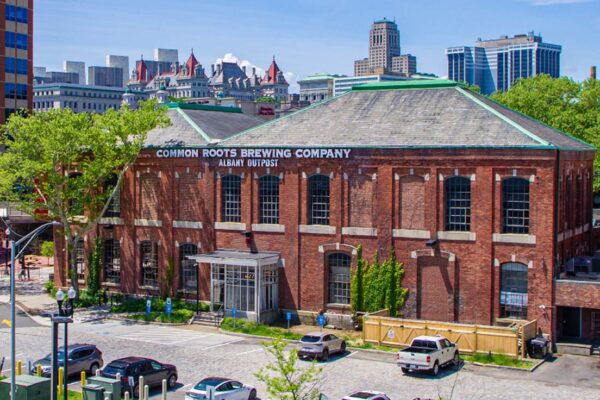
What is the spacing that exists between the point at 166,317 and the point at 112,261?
9136 millimetres

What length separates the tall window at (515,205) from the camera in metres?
45.4

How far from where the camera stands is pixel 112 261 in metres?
59.7

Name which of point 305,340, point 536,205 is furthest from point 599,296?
point 305,340

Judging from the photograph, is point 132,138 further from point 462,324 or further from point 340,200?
point 462,324

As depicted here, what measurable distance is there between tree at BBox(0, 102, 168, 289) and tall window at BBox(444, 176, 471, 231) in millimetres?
19220

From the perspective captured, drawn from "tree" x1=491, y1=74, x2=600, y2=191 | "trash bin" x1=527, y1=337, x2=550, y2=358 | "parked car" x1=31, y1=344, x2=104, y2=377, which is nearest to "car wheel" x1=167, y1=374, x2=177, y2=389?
"parked car" x1=31, y1=344, x2=104, y2=377

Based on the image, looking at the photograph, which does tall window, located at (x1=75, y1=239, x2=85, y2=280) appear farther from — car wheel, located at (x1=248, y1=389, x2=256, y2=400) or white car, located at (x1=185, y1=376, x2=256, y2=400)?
white car, located at (x1=185, y1=376, x2=256, y2=400)

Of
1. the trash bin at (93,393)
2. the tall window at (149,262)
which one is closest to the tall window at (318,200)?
the tall window at (149,262)

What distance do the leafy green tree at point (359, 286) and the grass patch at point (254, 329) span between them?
12.7ft

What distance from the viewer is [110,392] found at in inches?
1281

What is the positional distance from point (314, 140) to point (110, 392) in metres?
23.1

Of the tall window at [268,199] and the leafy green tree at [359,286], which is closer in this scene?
the leafy green tree at [359,286]

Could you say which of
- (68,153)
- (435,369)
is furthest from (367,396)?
(68,153)

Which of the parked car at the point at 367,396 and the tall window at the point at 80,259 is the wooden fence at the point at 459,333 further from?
the tall window at the point at 80,259
